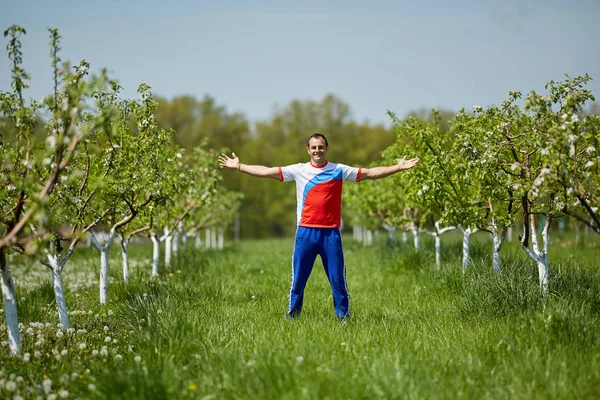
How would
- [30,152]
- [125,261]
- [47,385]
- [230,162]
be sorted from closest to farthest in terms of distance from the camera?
[47,385], [30,152], [230,162], [125,261]

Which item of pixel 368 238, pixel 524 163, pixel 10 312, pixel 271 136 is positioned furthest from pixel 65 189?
pixel 271 136

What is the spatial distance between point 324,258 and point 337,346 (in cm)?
171

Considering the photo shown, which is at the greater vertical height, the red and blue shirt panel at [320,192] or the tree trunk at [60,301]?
the red and blue shirt panel at [320,192]

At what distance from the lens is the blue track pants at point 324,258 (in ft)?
22.7

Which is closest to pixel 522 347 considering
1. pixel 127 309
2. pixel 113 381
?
pixel 113 381

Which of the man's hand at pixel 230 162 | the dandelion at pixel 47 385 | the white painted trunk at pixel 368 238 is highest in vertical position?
the man's hand at pixel 230 162

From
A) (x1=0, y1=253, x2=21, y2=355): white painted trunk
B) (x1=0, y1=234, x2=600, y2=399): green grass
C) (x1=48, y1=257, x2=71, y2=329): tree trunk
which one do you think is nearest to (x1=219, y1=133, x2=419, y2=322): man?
(x1=0, y1=234, x2=600, y2=399): green grass

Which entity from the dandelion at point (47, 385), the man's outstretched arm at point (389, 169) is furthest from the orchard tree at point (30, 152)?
the man's outstretched arm at point (389, 169)

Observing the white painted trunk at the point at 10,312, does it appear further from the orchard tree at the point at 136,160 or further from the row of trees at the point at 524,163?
A: the row of trees at the point at 524,163

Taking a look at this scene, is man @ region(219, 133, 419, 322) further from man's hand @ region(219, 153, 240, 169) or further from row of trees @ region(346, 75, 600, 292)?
row of trees @ region(346, 75, 600, 292)

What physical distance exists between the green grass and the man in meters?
0.50

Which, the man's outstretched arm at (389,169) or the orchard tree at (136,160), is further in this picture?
the orchard tree at (136,160)

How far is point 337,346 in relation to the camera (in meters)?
5.50

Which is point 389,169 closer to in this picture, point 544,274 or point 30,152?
point 544,274
